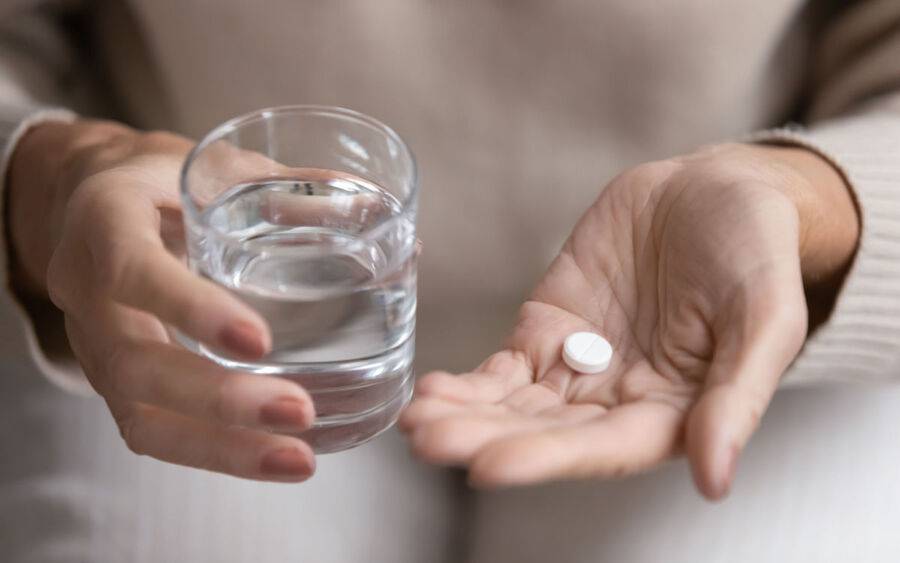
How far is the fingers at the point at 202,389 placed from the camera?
1.73 feet

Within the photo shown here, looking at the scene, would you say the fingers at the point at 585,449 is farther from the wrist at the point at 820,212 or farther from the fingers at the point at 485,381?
the wrist at the point at 820,212

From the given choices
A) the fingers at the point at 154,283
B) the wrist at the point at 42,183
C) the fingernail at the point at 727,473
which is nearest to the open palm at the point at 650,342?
the fingernail at the point at 727,473

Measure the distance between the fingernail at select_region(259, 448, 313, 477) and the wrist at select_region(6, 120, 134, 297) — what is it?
1.12 feet

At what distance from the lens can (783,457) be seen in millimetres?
920

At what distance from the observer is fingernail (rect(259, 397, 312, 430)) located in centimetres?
52

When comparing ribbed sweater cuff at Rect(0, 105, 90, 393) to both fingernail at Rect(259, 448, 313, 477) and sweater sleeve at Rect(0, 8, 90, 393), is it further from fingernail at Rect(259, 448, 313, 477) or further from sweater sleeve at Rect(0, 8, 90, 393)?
fingernail at Rect(259, 448, 313, 477)

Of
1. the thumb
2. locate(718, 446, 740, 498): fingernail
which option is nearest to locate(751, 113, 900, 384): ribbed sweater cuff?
the thumb

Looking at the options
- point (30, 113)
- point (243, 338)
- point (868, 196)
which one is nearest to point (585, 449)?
point (243, 338)

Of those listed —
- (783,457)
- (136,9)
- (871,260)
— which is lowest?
(783,457)

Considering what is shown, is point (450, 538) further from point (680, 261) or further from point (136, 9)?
point (136, 9)

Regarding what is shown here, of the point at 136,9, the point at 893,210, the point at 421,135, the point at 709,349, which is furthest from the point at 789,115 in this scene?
the point at 136,9

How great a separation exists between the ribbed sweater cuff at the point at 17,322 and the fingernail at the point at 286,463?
1.29 feet

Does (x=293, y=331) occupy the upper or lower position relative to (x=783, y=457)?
upper

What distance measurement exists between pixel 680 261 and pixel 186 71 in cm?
56
